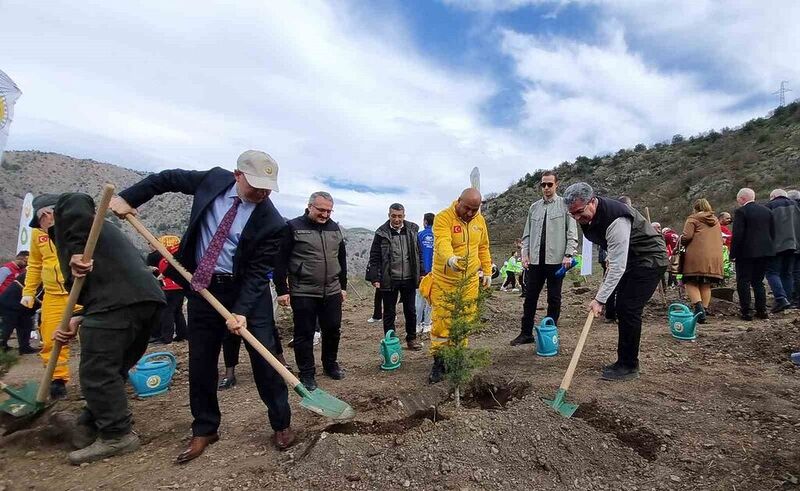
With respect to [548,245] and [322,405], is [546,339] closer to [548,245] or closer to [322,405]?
[548,245]

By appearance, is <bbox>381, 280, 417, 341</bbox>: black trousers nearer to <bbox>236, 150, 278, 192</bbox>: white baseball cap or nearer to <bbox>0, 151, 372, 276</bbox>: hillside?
<bbox>236, 150, 278, 192</bbox>: white baseball cap

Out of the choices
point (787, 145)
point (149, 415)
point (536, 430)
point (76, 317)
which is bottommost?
point (149, 415)

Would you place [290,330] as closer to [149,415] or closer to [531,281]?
[149,415]

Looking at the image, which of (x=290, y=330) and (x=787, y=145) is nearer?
(x=290, y=330)

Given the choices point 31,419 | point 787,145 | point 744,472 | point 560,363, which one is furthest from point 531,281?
point 787,145

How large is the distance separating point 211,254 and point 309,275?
1616 millimetres

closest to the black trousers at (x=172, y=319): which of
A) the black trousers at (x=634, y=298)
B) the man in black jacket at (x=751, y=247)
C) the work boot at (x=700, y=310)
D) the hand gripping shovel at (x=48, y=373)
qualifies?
the hand gripping shovel at (x=48, y=373)

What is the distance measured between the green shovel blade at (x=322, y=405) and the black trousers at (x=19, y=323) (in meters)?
6.09

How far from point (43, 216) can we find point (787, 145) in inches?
1480

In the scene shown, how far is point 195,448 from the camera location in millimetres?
3047

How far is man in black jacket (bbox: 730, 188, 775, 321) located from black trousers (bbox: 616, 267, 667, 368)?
324 cm

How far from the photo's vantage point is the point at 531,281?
5539 millimetres

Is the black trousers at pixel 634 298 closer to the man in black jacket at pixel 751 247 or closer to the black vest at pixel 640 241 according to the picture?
the black vest at pixel 640 241

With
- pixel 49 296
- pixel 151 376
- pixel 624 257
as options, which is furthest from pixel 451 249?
pixel 49 296
